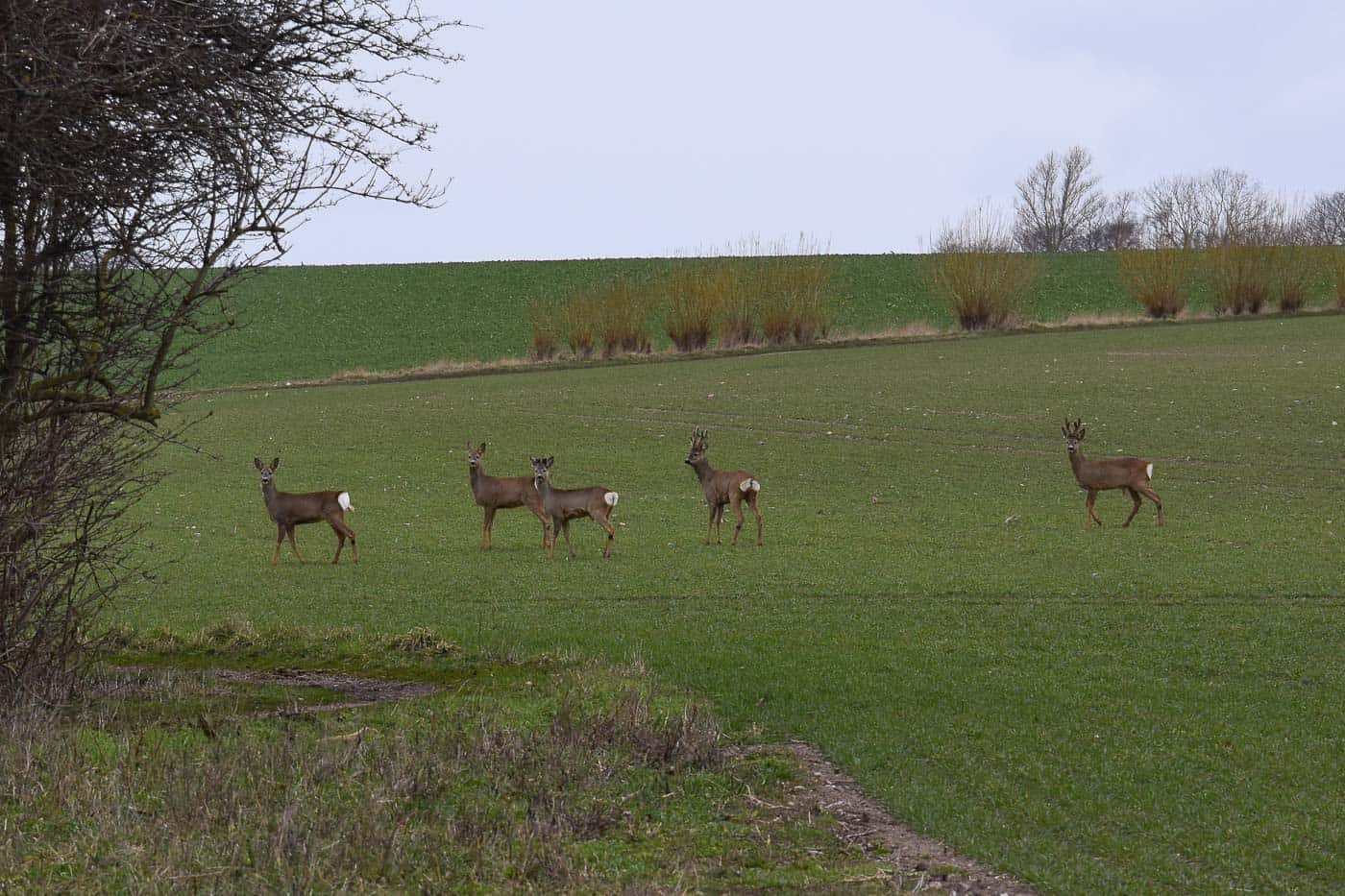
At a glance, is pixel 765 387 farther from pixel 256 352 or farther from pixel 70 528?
pixel 70 528

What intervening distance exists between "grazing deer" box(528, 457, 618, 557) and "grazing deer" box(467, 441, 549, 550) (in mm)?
148

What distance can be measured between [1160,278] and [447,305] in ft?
112

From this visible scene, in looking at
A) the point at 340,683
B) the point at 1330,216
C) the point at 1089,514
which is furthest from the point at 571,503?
the point at 1330,216

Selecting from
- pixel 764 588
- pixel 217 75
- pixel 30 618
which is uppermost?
pixel 217 75

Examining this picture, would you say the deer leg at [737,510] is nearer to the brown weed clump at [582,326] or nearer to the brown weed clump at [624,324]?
the brown weed clump at [624,324]

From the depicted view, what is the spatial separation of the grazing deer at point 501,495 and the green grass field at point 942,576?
2.25 ft

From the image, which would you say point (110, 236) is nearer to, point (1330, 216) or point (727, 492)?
point (727, 492)

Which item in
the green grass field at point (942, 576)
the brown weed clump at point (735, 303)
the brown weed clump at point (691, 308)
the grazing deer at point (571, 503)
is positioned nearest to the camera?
the green grass field at point (942, 576)

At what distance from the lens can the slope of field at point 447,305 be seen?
59312mm

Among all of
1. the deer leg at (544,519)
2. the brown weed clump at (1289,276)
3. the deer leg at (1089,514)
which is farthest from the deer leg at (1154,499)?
the brown weed clump at (1289,276)

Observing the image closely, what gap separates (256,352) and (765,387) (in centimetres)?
2843

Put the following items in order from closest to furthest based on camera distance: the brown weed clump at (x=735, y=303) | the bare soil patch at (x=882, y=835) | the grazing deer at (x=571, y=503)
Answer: the bare soil patch at (x=882, y=835)
the grazing deer at (x=571, y=503)
the brown weed clump at (x=735, y=303)

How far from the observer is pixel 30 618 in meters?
9.17

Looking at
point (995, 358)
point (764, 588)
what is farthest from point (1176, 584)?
point (995, 358)
